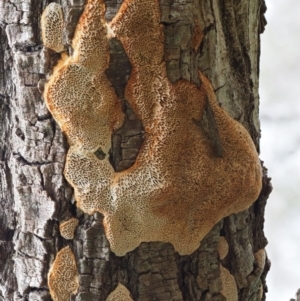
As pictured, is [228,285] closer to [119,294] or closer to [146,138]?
[119,294]

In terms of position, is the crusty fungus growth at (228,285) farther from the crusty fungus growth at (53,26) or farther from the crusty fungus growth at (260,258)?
the crusty fungus growth at (53,26)

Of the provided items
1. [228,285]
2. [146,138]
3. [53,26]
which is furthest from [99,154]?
[228,285]

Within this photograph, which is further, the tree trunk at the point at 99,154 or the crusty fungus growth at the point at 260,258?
the crusty fungus growth at the point at 260,258

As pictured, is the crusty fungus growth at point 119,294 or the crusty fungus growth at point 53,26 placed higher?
the crusty fungus growth at point 53,26

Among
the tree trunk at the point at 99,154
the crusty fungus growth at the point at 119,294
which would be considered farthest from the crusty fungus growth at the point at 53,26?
the crusty fungus growth at the point at 119,294

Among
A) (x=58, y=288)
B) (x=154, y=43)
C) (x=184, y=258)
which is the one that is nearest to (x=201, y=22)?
(x=154, y=43)

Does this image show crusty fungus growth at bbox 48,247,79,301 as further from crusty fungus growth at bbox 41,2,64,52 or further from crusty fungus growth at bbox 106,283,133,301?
crusty fungus growth at bbox 41,2,64,52
